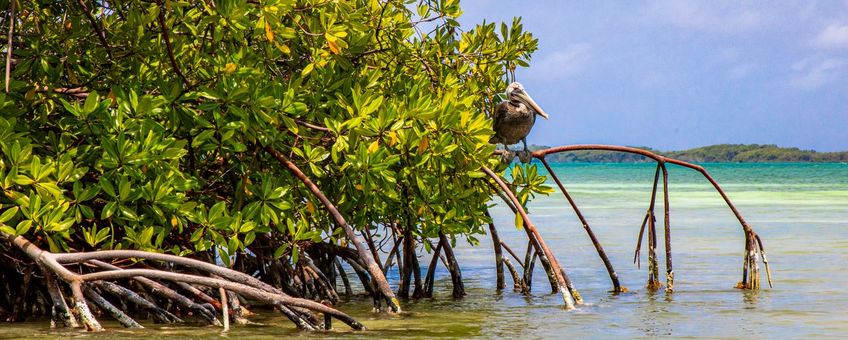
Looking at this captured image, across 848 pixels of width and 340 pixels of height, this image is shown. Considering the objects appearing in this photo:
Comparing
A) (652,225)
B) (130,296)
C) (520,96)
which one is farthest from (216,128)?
(652,225)

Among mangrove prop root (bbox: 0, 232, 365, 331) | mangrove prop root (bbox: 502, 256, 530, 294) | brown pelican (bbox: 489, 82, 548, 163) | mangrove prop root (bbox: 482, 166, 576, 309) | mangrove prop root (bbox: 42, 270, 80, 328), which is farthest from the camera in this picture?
mangrove prop root (bbox: 502, 256, 530, 294)

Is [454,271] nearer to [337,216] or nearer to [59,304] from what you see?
[337,216]

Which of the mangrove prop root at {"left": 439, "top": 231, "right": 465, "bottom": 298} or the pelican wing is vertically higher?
the pelican wing

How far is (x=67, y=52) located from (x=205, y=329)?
5.44 feet

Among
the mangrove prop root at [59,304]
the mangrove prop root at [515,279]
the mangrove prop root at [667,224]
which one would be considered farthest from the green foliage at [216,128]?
the mangrove prop root at [515,279]

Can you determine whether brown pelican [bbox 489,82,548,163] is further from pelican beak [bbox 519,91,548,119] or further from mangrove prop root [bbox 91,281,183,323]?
mangrove prop root [bbox 91,281,183,323]

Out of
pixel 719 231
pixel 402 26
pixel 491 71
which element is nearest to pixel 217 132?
pixel 402 26

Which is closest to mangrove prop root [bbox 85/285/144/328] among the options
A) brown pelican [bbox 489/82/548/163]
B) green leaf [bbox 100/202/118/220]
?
green leaf [bbox 100/202/118/220]

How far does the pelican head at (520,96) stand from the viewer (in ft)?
23.9

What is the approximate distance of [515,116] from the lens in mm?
7242

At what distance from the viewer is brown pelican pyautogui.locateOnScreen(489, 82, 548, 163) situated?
7.25m

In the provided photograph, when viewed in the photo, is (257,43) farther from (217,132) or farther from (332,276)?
(332,276)

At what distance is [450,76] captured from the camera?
279 inches

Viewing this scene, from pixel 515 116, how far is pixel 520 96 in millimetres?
157
